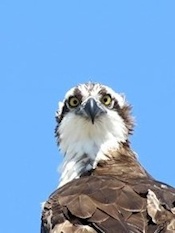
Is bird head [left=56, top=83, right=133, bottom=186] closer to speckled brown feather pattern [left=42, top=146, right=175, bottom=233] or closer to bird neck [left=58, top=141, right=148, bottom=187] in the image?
bird neck [left=58, top=141, right=148, bottom=187]

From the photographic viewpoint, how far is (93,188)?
15.4m

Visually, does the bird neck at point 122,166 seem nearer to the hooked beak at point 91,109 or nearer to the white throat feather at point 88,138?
the white throat feather at point 88,138

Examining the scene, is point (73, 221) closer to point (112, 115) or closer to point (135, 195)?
point (135, 195)

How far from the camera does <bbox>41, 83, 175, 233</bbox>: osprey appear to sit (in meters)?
14.5

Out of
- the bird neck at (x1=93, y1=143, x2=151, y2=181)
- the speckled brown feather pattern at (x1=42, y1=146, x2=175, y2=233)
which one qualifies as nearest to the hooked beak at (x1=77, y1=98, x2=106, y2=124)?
the bird neck at (x1=93, y1=143, x2=151, y2=181)

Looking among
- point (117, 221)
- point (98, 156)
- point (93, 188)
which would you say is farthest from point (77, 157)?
point (117, 221)

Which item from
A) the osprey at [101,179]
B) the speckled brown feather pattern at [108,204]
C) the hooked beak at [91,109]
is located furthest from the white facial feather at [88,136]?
the speckled brown feather pattern at [108,204]

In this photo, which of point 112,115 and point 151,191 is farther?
point 112,115

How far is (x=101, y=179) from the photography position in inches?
627

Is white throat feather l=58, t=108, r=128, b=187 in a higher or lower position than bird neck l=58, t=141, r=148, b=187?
higher

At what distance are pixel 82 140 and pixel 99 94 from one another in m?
0.68

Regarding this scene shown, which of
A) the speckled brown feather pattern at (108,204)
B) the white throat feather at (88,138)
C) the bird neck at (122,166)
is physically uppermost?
the white throat feather at (88,138)

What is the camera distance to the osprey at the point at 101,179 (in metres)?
14.5

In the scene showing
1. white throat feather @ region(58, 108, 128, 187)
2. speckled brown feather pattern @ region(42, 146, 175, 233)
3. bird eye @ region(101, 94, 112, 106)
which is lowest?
speckled brown feather pattern @ region(42, 146, 175, 233)
